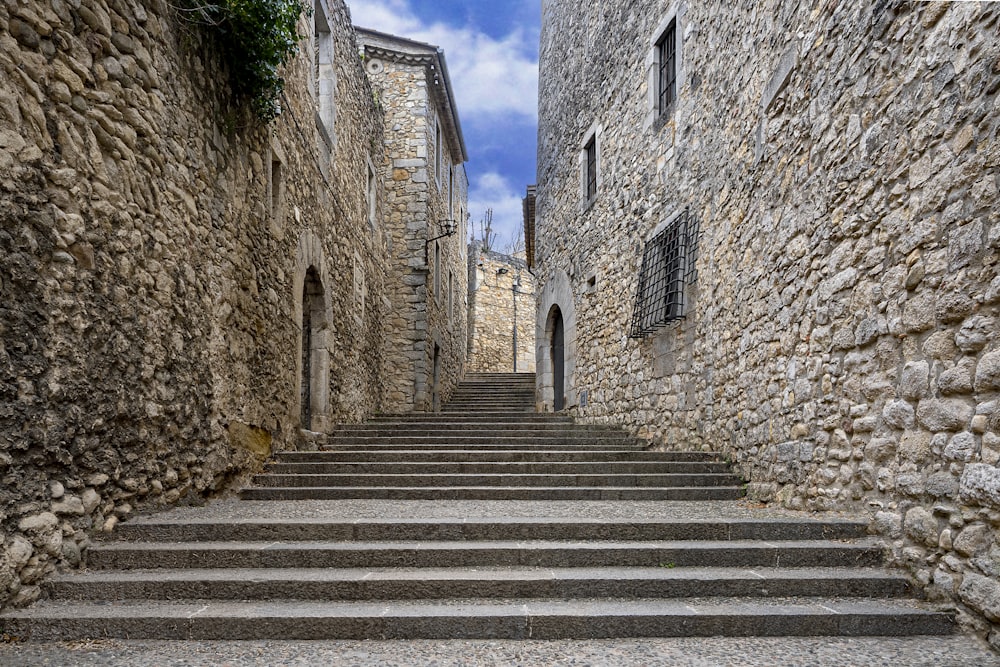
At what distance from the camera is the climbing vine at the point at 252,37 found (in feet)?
14.3

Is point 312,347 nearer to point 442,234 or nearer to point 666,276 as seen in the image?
point 666,276

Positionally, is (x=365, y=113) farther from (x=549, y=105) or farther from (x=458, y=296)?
(x=458, y=296)

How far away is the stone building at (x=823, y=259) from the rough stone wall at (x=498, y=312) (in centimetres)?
1366

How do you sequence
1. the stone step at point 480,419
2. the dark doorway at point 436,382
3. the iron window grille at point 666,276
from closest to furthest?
the iron window grille at point 666,276 → the stone step at point 480,419 → the dark doorway at point 436,382

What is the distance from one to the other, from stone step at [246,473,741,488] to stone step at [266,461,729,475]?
21cm

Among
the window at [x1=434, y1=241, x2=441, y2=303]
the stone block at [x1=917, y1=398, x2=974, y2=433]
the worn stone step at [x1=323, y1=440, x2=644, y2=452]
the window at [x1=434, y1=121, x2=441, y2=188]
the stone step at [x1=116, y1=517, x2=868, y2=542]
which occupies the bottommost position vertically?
the stone step at [x1=116, y1=517, x2=868, y2=542]

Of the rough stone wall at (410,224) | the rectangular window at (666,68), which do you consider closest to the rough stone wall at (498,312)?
the rough stone wall at (410,224)

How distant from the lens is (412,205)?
40.7ft

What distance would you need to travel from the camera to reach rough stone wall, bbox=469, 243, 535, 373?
22.0 meters

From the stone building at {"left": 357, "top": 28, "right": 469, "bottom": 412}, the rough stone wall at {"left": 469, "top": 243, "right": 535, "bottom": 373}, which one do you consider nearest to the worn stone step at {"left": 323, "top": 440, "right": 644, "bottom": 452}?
the stone building at {"left": 357, "top": 28, "right": 469, "bottom": 412}

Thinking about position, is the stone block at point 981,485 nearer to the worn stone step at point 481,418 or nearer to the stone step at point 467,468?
the stone step at point 467,468

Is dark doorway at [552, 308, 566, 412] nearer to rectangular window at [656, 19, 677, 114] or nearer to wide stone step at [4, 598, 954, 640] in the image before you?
rectangular window at [656, 19, 677, 114]

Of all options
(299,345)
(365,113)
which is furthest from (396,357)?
(299,345)

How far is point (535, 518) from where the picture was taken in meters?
3.97
